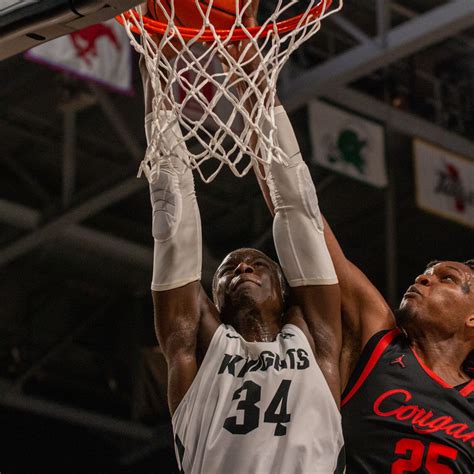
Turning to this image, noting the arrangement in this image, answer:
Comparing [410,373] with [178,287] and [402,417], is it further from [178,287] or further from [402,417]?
[178,287]

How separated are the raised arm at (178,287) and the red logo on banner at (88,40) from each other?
178 inches

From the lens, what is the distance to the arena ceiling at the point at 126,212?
31.0 ft

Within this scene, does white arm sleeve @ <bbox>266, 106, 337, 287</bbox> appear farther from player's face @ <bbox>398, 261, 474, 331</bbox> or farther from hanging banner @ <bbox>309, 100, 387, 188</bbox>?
hanging banner @ <bbox>309, 100, 387, 188</bbox>

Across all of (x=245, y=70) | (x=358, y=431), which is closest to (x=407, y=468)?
(x=358, y=431)

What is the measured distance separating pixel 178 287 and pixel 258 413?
50 cm

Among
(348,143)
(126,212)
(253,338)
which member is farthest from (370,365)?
(126,212)

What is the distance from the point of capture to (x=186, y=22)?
13.2ft

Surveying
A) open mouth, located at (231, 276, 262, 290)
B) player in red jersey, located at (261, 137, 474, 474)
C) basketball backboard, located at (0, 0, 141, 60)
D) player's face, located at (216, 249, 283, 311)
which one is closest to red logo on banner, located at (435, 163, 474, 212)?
player in red jersey, located at (261, 137, 474, 474)

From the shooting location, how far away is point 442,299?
429cm

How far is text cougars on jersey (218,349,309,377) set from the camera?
372cm

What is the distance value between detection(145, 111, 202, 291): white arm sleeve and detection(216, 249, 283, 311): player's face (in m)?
0.16

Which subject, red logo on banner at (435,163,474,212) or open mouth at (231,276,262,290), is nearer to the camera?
open mouth at (231,276,262,290)

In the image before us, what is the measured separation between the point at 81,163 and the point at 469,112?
3.87 metres

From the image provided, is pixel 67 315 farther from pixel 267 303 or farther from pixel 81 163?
pixel 267 303
